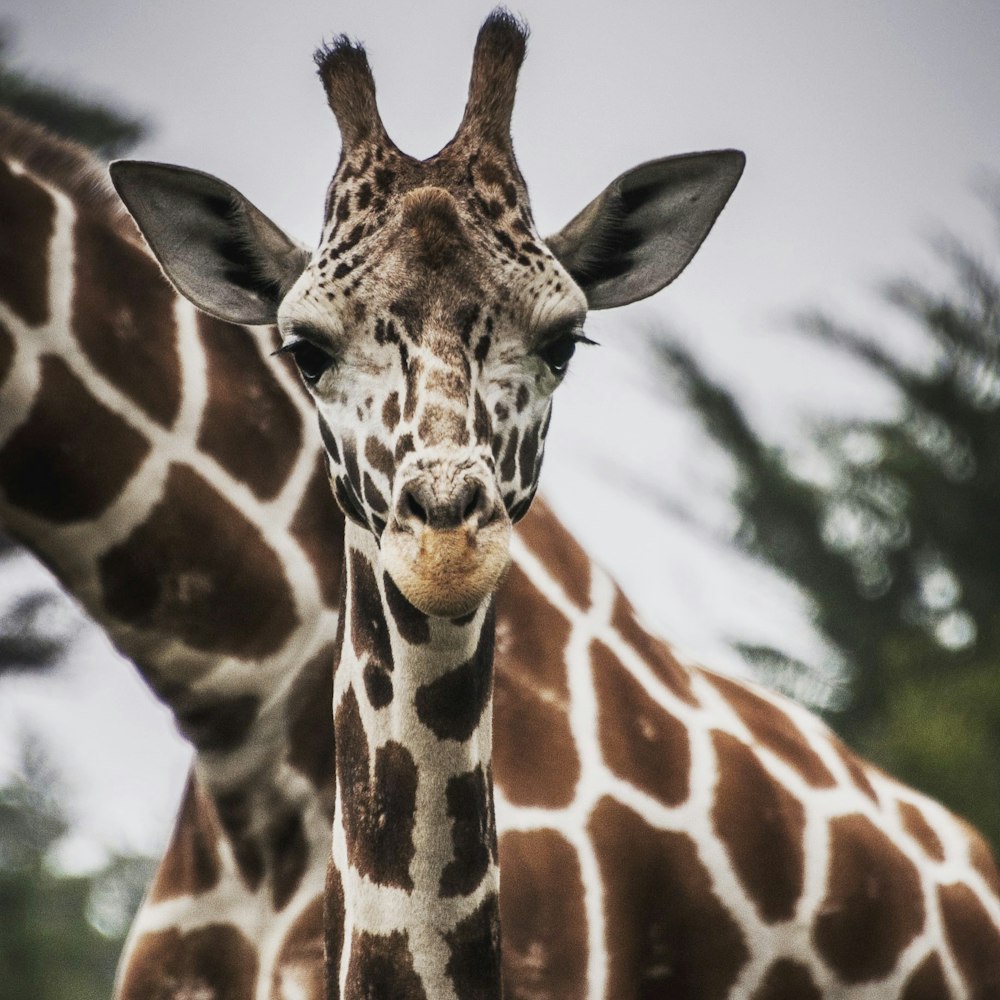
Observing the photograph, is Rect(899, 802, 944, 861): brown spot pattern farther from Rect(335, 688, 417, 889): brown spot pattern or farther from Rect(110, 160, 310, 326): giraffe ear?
Rect(110, 160, 310, 326): giraffe ear

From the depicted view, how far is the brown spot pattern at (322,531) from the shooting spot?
4.01 m

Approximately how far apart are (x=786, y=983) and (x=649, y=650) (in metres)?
0.98

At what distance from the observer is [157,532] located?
153 inches

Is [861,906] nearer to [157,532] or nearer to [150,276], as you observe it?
[157,532]

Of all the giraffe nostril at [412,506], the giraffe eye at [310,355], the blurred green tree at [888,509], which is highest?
the giraffe eye at [310,355]

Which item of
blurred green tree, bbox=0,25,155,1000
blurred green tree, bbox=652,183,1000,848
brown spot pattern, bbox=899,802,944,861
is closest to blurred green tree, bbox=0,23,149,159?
blurred green tree, bbox=0,25,155,1000

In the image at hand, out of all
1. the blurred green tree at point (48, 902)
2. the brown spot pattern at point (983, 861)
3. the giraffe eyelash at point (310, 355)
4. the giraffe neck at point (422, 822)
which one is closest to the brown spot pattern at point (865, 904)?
the brown spot pattern at point (983, 861)

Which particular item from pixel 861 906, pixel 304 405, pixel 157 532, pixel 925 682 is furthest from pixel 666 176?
pixel 925 682

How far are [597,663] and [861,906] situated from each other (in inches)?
40.7

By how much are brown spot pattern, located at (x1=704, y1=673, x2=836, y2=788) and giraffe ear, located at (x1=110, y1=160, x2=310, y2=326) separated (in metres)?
1.99

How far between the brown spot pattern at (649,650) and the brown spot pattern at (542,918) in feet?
2.45

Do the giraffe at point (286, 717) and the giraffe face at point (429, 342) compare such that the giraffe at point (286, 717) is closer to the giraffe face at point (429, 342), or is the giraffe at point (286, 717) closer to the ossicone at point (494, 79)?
the giraffe face at point (429, 342)

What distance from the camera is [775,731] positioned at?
4.50 meters

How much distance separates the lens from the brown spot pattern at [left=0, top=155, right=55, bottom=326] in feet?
12.6
